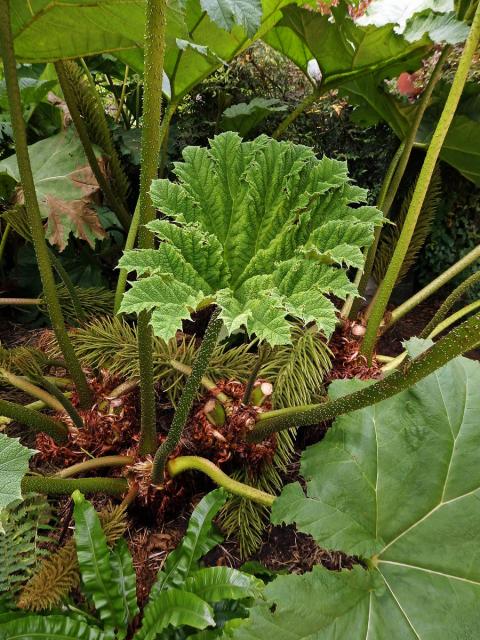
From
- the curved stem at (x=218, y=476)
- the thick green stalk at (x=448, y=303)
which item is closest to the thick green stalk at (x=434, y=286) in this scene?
the thick green stalk at (x=448, y=303)

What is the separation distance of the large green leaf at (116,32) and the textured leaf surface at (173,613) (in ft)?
4.21

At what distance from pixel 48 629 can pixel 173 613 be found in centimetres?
30

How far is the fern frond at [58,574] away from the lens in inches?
43.2

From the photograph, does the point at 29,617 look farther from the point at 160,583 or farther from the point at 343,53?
the point at 343,53

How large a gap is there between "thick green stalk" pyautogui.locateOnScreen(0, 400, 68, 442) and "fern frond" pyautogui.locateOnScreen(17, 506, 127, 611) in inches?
11.6

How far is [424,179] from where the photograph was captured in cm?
144

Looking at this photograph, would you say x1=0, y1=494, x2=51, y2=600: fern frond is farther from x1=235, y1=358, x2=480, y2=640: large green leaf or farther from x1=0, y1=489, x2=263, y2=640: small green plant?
x1=235, y1=358, x2=480, y2=640: large green leaf

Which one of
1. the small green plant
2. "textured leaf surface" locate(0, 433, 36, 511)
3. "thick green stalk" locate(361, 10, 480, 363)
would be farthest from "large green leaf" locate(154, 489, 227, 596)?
"thick green stalk" locate(361, 10, 480, 363)

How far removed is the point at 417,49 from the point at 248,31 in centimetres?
114

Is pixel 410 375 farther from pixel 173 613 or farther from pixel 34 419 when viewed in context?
pixel 34 419

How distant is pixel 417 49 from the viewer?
1.60 metres

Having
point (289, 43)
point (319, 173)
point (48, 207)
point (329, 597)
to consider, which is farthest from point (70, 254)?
point (329, 597)

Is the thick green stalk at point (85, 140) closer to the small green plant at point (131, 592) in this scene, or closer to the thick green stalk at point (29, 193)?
the thick green stalk at point (29, 193)

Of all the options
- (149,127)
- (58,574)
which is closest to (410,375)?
(149,127)
